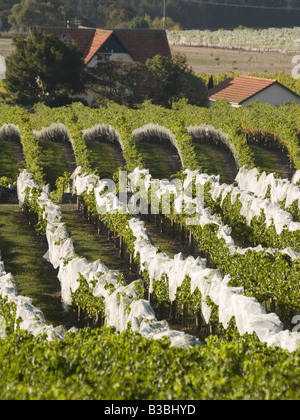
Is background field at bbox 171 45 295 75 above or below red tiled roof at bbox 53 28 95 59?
below

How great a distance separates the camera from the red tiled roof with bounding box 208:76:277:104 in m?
77.8

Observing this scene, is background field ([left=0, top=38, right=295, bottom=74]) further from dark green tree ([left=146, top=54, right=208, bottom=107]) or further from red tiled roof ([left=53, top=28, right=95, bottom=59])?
dark green tree ([left=146, top=54, right=208, bottom=107])

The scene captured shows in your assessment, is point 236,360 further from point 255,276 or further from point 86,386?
point 255,276

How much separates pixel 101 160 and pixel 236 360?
31475 mm

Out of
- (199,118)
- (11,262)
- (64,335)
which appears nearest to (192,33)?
(199,118)

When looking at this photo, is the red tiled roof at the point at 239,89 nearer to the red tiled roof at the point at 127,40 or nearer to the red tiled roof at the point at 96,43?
the red tiled roof at the point at 127,40

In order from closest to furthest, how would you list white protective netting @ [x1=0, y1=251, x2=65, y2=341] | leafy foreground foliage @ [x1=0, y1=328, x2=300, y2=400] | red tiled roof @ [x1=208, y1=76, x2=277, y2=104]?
leafy foreground foliage @ [x1=0, y1=328, x2=300, y2=400], white protective netting @ [x1=0, y1=251, x2=65, y2=341], red tiled roof @ [x1=208, y1=76, x2=277, y2=104]

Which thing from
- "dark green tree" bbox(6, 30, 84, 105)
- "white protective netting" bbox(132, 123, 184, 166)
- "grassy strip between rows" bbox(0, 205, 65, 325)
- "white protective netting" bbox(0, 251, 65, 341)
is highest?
"dark green tree" bbox(6, 30, 84, 105)

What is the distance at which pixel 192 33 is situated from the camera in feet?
523

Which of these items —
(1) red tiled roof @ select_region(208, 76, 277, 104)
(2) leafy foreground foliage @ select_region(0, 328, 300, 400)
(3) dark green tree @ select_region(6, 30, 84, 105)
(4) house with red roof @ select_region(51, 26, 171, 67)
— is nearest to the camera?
(2) leafy foreground foliage @ select_region(0, 328, 300, 400)

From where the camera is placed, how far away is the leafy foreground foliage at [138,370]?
54.4 feet

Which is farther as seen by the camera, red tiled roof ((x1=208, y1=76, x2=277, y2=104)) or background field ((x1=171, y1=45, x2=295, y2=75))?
background field ((x1=171, y1=45, x2=295, y2=75))

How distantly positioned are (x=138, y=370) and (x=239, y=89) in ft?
214

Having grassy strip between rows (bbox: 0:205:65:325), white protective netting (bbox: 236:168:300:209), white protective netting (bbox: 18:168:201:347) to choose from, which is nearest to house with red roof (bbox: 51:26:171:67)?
white protective netting (bbox: 236:168:300:209)
